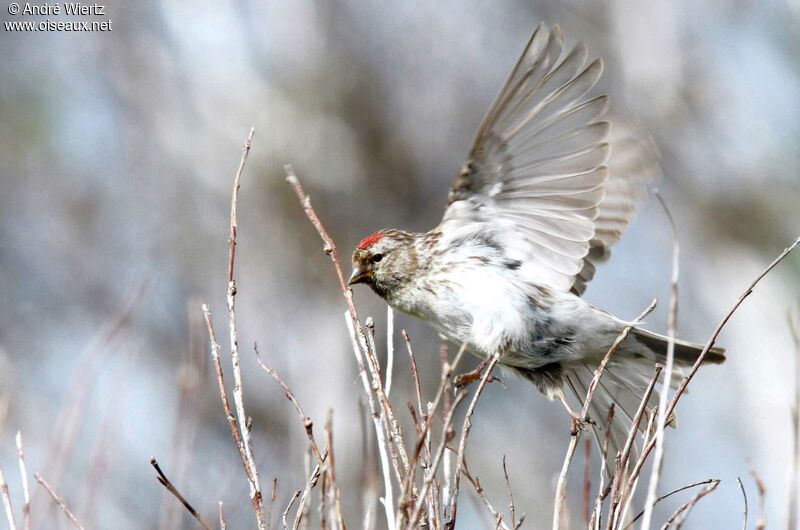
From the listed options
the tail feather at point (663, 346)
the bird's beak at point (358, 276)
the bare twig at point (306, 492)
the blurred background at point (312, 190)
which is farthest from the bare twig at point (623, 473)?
the blurred background at point (312, 190)

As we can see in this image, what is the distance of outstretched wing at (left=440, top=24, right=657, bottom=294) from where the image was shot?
147 inches

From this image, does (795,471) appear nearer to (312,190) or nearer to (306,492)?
(306,492)

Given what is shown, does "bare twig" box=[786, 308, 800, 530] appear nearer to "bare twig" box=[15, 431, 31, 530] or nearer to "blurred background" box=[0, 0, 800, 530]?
"bare twig" box=[15, 431, 31, 530]

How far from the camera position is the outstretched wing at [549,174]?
147 inches

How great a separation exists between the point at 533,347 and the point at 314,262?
925 centimetres

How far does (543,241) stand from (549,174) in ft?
0.89

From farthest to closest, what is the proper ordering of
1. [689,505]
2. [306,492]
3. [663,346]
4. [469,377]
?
[663,346]
[469,377]
[689,505]
[306,492]

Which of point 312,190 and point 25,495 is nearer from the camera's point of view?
point 25,495

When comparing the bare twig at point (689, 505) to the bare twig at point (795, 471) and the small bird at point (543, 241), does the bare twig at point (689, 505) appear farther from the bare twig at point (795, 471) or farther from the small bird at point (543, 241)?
the small bird at point (543, 241)

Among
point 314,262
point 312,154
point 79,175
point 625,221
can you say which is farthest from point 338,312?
point 625,221

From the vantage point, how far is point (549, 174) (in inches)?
155

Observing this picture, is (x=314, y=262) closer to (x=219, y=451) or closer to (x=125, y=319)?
(x=219, y=451)

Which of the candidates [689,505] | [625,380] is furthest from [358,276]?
[689,505]

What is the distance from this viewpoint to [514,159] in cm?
394
